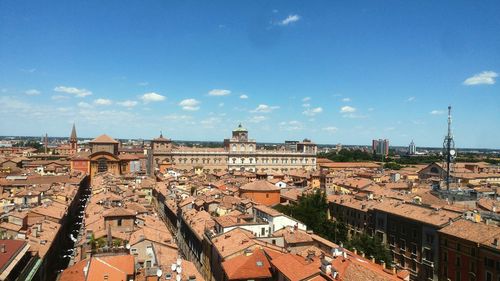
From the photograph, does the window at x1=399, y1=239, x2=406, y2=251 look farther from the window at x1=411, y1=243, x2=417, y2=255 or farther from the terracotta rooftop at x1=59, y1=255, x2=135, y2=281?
the terracotta rooftop at x1=59, y1=255, x2=135, y2=281

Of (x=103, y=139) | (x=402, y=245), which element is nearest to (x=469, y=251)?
(x=402, y=245)

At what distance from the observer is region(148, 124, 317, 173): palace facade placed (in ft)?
393

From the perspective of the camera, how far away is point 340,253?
26.9 m

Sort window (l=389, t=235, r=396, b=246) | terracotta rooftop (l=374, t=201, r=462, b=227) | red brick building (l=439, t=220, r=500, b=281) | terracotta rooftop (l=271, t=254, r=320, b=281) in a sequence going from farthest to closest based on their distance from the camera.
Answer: window (l=389, t=235, r=396, b=246)
terracotta rooftop (l=374, t=201, r=462, b=227)
red brick building (l=439, t=220, r=500, b=281)
terracotta rooftop (l=271, t=254, r=320, b=281)

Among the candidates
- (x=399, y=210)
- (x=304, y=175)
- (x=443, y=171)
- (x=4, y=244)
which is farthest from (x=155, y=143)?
(x=4, y=244)

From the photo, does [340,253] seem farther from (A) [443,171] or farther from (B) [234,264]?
(A) [443,171]

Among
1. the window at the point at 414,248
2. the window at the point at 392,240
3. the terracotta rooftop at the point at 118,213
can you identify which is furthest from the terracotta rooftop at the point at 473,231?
the terracotta rooftop at the point at 118,213

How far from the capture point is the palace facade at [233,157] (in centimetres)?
11994

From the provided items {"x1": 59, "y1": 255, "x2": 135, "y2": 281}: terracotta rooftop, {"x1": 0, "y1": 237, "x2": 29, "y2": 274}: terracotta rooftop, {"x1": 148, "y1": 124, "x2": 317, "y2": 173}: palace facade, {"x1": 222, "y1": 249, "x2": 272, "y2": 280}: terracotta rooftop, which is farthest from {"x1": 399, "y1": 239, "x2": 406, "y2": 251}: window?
{"x1": 148, "y1": 124, "x2": 317, "y2": 173}: palace facade

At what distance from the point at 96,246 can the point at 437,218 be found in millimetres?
29237

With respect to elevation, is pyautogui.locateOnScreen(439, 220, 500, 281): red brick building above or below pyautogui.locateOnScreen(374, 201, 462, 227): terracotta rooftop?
below

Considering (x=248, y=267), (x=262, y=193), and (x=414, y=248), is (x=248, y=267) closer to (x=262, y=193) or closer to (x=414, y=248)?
(x=414, y=248)

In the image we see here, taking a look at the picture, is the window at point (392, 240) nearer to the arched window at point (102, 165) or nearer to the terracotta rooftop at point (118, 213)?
the terracotta rooftop at point (118, 213)

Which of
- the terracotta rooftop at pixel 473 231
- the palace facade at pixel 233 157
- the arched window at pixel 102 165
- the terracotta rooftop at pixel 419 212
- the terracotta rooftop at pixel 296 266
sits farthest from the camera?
the palace facade at pixel 233 157
